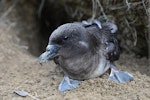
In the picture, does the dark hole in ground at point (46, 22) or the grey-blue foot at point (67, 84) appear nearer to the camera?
the grey-blue foot at point (67, 84)

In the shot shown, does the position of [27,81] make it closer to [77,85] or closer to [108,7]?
[77,85]

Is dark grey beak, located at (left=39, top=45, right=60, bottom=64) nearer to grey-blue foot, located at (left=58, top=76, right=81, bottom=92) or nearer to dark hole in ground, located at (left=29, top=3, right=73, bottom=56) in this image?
grey-blue foot, located at (left=58, top=76, right=81, bottom=92)

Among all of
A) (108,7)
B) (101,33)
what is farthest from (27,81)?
(108,7)

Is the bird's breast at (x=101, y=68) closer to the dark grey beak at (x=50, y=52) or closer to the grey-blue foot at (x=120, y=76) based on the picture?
the grey-blue foot at (x=120, y=76)

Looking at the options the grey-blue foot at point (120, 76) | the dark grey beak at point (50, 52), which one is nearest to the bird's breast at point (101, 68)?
the grey-blue foot at point (120, 76)

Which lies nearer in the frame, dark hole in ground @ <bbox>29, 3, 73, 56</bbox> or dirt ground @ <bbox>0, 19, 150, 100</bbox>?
dirt ground @ <bbox>0, 19, 150, 100</bbox>

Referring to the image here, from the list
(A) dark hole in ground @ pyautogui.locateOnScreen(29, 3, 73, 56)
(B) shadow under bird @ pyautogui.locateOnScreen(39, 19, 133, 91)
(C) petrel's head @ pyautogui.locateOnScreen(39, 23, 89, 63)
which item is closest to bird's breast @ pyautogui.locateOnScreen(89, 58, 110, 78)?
(B) shadow under bird @ pyautogui.locateOnScreen(39, 19, 133, 91)

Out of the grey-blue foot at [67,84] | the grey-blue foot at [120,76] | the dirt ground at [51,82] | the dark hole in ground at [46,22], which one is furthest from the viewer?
the dark hole in ground at [46,22]

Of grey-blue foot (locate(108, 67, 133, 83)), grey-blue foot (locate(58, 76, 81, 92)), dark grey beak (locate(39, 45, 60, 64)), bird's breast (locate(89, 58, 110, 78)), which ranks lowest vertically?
grey-blue foot (locate(108, 67, 133, 83))
